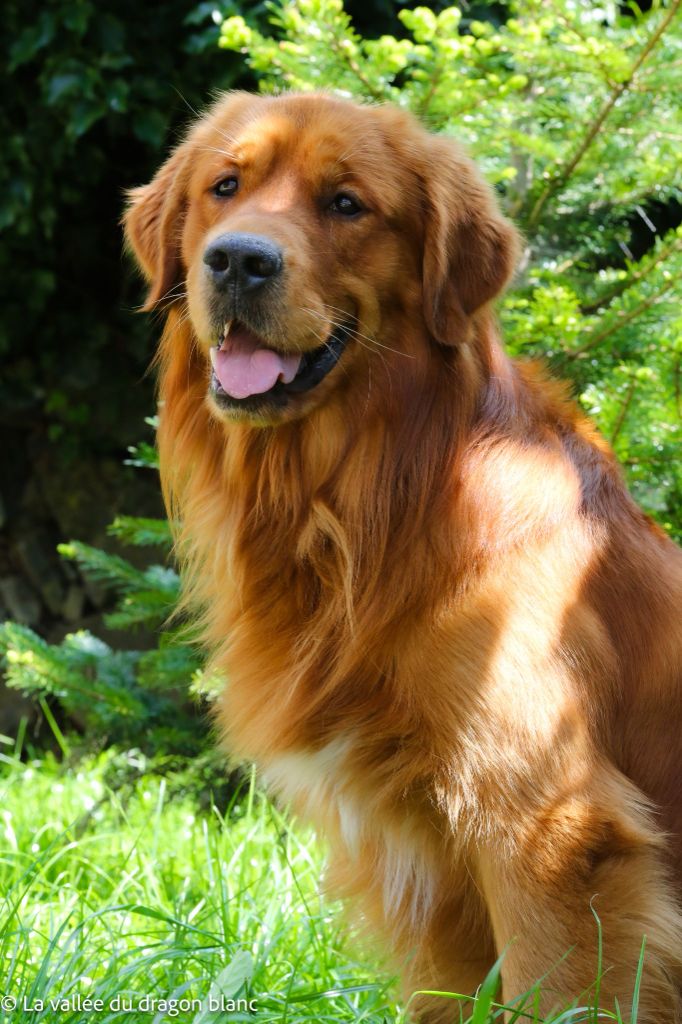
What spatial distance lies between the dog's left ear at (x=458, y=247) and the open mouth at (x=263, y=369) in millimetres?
243

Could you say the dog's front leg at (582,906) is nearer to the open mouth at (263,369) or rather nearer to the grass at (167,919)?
the grass at (167,919)

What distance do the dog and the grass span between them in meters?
0.24

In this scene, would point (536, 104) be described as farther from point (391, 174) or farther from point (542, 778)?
point (542, 778)

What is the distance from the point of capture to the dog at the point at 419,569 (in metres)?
2.43

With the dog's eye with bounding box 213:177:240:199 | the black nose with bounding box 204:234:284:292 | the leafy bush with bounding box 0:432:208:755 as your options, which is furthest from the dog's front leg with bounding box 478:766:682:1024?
the leafy bush with bounding box 0:432:208:755

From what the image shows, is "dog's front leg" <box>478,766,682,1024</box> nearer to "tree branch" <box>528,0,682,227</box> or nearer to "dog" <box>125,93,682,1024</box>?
"dog" <box>125,93,682,1024</box>

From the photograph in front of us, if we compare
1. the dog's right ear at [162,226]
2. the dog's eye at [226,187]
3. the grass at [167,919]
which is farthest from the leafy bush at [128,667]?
the dog's eye at [226,187]

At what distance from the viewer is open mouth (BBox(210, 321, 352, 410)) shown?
2758mm

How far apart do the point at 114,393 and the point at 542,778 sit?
14.0ft

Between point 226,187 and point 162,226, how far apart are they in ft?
0.85

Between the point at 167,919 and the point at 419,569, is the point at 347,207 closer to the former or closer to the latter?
the point at 419,569

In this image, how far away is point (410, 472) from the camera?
2.77 metres

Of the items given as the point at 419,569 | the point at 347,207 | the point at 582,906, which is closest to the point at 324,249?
the point at 347,207

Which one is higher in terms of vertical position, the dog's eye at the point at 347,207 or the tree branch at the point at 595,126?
the tree branch at the point at 595,126
